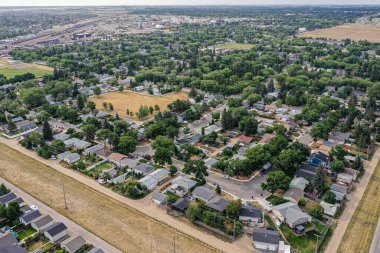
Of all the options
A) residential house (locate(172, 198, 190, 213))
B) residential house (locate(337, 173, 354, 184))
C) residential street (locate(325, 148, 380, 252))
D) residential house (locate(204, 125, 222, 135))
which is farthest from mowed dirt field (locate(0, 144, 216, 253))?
residential house (locate(204, 125, 222, 135))

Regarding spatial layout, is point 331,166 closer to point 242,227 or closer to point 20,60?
point 242,227

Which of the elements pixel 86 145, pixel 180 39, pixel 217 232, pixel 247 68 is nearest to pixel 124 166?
pixel 86 145

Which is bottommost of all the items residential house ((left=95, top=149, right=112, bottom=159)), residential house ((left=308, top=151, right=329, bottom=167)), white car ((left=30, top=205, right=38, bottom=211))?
white car ((left=30, top=205, right=38, bottom=211))

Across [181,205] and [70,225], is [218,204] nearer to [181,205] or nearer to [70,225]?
[181,205]

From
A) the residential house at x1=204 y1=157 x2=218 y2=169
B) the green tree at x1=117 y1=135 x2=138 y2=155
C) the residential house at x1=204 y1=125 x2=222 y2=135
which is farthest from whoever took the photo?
the residential house at x1=204 y1=125 x2=222 y2=135

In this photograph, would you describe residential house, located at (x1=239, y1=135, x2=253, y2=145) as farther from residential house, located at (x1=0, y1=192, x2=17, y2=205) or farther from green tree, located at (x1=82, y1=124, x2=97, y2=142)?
residential house, located at (x1=0, y1=192, x2=17, y2=205)

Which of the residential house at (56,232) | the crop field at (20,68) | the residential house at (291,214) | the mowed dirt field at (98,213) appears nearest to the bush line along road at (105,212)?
the mowed dirt field at (98,213)
